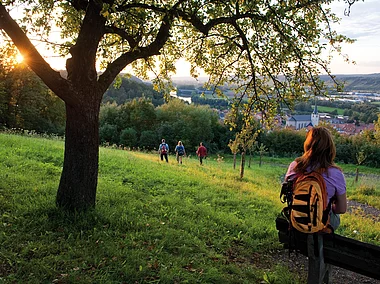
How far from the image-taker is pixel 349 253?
356 cm

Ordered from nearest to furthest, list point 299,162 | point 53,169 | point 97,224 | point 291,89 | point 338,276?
point 299,162, point 338,276, point 97,224, point 291,89, point 53,169

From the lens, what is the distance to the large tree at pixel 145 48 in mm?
5809

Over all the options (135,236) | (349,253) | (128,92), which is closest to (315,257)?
(349,253)

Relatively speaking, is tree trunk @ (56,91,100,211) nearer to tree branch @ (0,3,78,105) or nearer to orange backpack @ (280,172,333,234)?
tree branch @ (0,3,78,105)

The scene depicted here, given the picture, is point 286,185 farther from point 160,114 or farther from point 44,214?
point 160,114

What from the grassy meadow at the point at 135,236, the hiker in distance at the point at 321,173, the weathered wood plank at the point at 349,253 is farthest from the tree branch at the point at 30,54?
the weathered wood plank at the point at 349,253

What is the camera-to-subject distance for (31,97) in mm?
39375

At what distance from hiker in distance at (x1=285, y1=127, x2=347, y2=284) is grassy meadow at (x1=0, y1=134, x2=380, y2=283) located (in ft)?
4.14

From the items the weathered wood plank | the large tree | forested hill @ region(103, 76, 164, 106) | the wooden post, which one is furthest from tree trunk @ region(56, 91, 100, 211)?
forested hill @ region(103, 76, 164, 106)

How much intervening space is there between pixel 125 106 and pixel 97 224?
57719mm

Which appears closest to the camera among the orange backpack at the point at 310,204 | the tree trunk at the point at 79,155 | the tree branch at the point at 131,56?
the orange backpack at the point at 310,204

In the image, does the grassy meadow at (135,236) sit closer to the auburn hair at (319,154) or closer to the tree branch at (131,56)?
the auburn hair at (319,154)

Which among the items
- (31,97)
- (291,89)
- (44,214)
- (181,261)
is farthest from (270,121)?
(31,97)

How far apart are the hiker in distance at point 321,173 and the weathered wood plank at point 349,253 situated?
0.14 m
